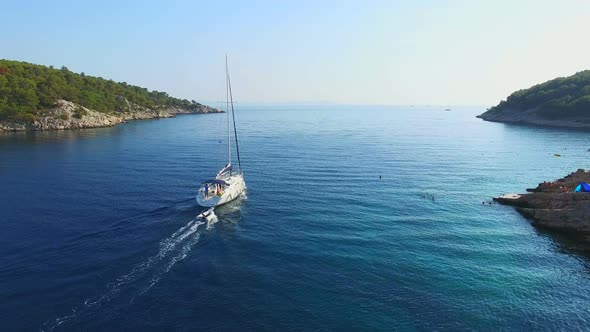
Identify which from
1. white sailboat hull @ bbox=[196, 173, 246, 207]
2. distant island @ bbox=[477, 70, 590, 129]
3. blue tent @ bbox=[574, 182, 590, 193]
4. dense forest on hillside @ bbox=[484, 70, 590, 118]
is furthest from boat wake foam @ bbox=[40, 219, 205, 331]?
dense forest on hillside @ bbox=[484, 70, 590, 118]

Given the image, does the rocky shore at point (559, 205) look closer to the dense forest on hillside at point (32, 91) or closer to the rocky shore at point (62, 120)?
the rocky shore at point (62, 120)

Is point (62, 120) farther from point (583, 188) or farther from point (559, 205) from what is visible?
point (583, 188)

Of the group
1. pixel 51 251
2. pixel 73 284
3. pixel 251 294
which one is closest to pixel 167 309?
pixel 251 294

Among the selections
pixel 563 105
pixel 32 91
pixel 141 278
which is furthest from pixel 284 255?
pixel 563 105

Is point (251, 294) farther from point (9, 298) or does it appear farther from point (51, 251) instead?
point (51, 251)

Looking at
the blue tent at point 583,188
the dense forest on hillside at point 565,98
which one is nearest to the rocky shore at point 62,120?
the blue tent at point 583,188

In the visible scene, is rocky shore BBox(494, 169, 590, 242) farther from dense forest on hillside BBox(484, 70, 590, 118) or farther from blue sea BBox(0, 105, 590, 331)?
dense forest on hillside BBox(484, 70, 590, 118)
